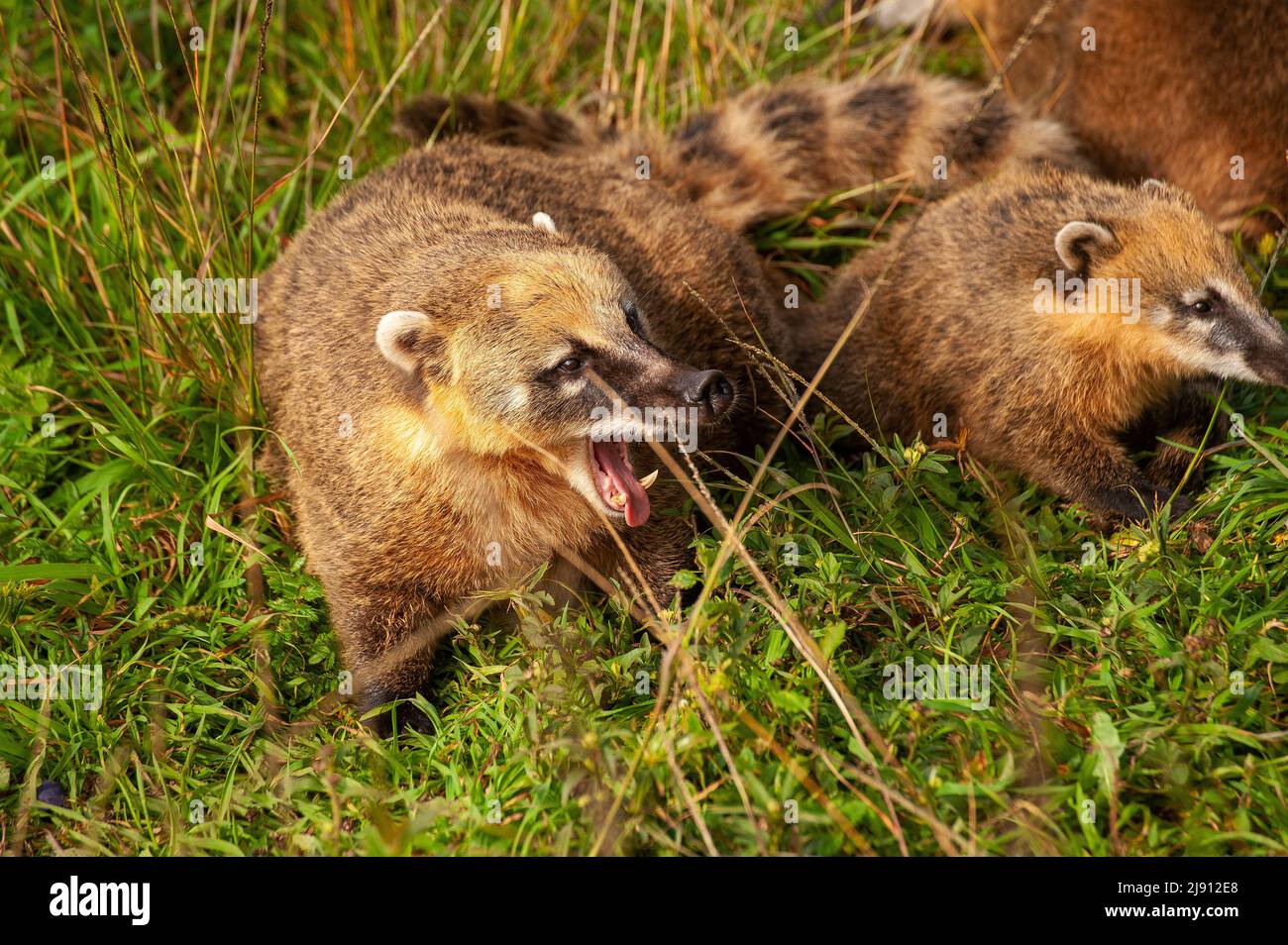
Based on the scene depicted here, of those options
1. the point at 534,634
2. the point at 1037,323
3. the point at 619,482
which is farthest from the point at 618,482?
the point at 1037,323

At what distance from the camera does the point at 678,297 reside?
17.5 feet

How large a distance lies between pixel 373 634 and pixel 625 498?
3.67 ft

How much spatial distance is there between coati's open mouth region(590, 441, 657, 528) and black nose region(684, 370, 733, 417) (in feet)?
1.29

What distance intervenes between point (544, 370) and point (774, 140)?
8.94ft

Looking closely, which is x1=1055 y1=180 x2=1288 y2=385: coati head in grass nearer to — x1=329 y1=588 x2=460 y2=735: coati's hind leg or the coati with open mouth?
the coati with open mouth

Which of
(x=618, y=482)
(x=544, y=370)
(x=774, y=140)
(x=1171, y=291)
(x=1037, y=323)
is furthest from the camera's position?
(x=774, y=140)

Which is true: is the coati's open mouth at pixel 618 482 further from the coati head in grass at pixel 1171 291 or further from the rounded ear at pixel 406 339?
the coati head in grass at pixel 1171 291

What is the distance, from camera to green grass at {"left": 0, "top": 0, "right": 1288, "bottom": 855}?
3.47 metres

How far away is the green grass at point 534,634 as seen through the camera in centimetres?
347

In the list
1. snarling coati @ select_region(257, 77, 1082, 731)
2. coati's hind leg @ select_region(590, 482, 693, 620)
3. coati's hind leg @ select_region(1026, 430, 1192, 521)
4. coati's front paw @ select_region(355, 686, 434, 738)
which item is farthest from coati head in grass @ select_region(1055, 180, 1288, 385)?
coati's front paw @ select_region(355, 686, 434, 738)

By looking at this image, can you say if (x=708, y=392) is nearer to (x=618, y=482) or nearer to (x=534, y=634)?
(x=618, y=482)

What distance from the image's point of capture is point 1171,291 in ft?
15.5

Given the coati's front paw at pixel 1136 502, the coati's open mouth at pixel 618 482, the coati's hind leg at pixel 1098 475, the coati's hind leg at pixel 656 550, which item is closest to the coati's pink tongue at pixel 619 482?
the coati's open mouth at pixel 618 482
